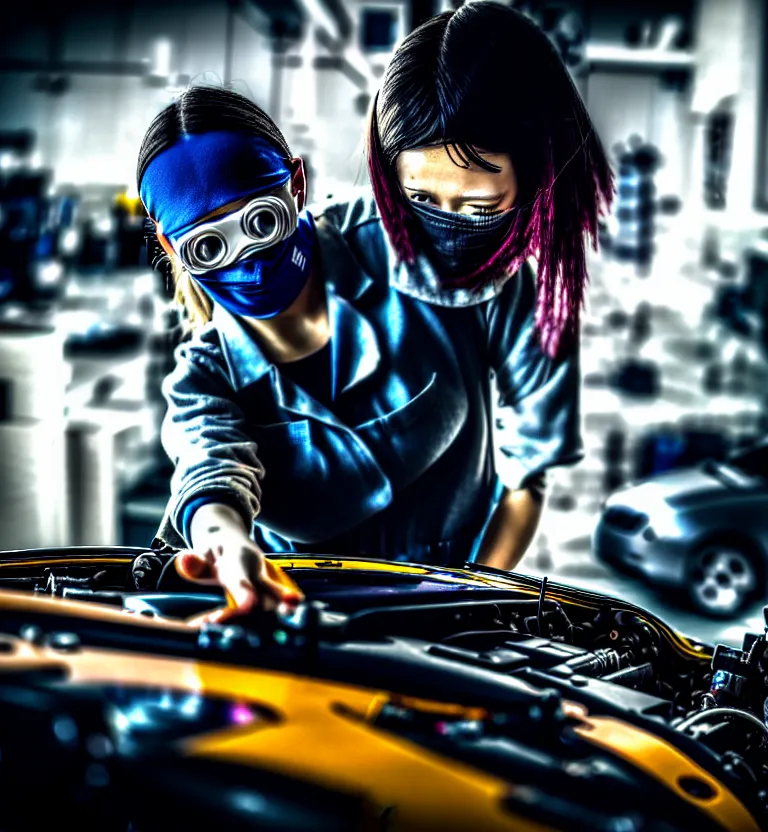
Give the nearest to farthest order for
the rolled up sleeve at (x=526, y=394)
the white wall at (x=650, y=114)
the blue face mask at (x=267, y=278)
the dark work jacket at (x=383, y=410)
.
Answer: the blue face mask at (x=267, y=278)
the dark work jacket at (x=383, y=410)
the rolled up sleeve at (x=526, y=394)
the white wall at (x=650, y=114)

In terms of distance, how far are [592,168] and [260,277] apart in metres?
0.77

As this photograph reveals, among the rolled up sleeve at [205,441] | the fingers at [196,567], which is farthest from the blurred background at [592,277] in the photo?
the fingers at [196,567]

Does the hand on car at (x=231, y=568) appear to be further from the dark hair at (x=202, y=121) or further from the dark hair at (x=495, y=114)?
the dark hair at (x=495, y=114)

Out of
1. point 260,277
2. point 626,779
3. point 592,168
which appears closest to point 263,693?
point 626,779

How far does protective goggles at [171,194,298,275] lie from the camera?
1.86 metres

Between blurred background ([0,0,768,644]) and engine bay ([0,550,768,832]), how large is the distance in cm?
216

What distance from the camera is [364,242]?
7.52ft

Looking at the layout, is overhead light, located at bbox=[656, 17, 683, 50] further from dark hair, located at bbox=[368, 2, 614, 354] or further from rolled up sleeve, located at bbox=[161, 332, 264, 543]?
rolled up sleeve, located at bbox=[161, 332, 264, 543]

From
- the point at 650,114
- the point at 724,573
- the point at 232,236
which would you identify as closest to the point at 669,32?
the point at 650,114

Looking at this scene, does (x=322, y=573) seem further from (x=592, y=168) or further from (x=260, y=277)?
(x=592, y=168)

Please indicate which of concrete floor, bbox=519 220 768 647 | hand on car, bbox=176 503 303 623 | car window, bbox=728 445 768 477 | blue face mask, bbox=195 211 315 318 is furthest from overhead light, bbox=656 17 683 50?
hand on car, bbox=176 503 303 623

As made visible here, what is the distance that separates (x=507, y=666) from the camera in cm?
141

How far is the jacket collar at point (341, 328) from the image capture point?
219 cm

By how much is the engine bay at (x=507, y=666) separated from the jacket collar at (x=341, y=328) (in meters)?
0.51
